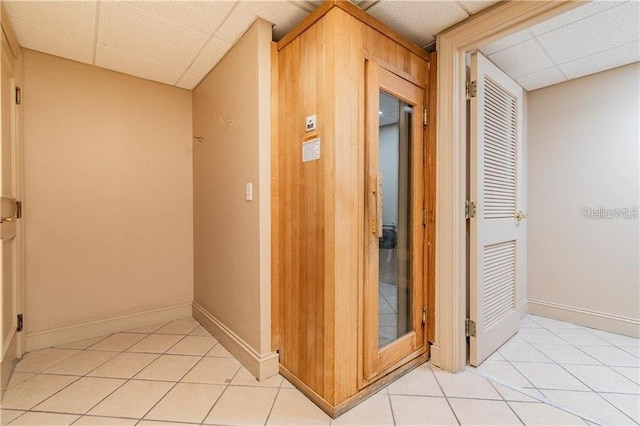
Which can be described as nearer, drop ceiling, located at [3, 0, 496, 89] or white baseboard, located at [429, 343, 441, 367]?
drop ceiling, located at [3, 0, 496, 89]

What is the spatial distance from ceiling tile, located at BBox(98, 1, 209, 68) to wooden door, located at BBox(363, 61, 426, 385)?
1375 millimetres

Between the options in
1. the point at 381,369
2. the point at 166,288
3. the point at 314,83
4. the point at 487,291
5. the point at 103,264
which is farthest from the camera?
the point at 166,288

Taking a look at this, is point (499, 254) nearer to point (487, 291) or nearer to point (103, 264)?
point (487, 291)

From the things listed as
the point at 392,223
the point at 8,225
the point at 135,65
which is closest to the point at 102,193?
the point at 8,225

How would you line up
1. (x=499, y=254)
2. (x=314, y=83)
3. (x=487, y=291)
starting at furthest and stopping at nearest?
(x=499, y=254) → (x=487, y=291) → (x=314, y=83)

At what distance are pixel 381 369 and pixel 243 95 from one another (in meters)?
2.09

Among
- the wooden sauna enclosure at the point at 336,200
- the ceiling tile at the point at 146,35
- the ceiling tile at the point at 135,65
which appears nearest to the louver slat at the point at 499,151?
the wooden sauna enclosure at the point at 336,200

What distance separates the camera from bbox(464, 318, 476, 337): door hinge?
215 centimetres

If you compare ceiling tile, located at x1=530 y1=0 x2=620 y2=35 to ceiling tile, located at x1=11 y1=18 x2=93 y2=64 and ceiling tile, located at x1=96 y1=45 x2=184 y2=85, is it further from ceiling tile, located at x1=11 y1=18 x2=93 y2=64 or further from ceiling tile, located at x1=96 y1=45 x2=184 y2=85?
ceiling tile, located at x1=11 y1=18 x2=93 y2=64

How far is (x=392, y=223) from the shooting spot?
6.91ft

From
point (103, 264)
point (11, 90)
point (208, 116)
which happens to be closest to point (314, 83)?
point (208, 116)

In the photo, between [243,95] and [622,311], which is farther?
[622,311]

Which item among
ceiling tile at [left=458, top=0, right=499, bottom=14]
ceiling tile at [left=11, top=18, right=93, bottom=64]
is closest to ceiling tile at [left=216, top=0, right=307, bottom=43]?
ceiling tile at [left=458, top=0, right=499, bottom=14]

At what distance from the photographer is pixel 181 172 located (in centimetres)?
313
